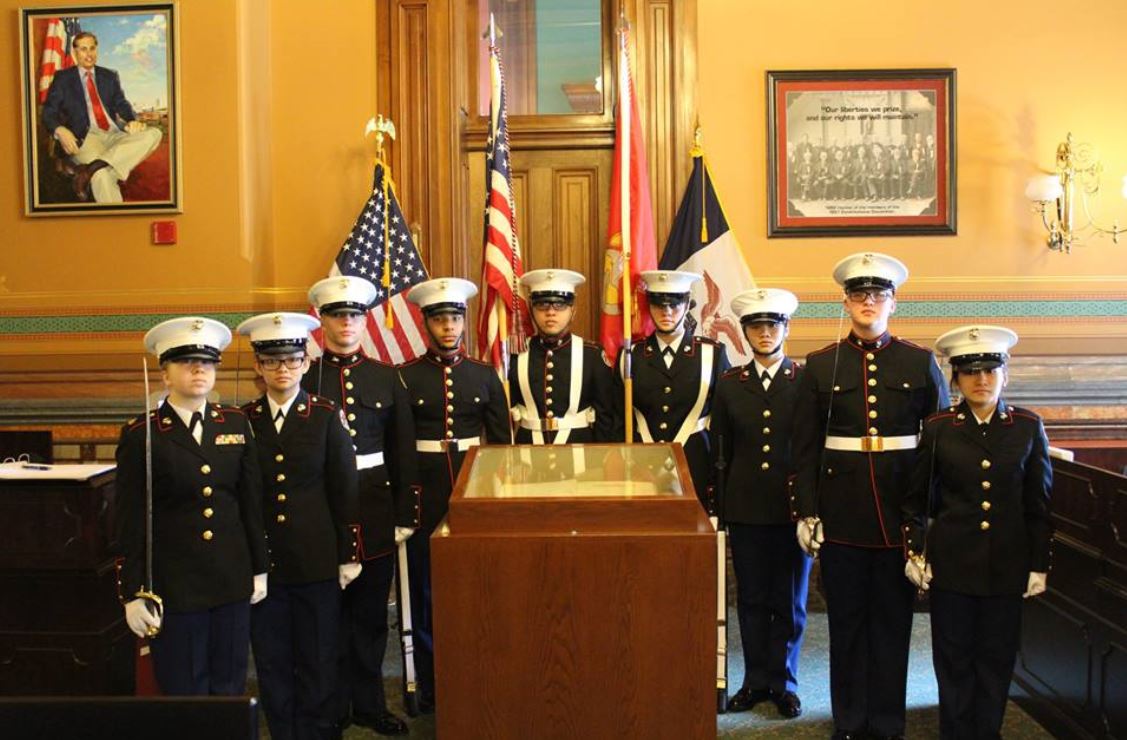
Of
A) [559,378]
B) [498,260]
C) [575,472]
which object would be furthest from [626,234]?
[575,472]

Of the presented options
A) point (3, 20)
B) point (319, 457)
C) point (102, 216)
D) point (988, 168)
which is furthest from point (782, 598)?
point (3, 20)

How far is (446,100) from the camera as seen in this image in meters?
5.58

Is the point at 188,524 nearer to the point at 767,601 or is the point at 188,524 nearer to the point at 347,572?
the point at 347,572

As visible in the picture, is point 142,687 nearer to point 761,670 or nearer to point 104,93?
point 761,670

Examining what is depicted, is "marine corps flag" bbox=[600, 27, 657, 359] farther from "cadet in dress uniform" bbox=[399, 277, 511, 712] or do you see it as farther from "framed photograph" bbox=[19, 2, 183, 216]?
"framed photograph" bbox=[19, 2, 183, 216]

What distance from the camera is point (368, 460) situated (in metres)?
3.62

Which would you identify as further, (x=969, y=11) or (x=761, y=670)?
(x=969, y=11)

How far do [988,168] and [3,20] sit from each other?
5254mm

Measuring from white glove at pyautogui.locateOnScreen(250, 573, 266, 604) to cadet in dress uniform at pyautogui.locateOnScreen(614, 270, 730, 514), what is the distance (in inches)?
60.9

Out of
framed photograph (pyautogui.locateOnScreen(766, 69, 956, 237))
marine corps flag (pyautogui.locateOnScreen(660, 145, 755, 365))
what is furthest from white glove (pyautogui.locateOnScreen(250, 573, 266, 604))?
framed photograph (pyautogui.locateOnScreen(766, 69, 956, 237))

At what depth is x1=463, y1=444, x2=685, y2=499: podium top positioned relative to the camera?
2.24 m

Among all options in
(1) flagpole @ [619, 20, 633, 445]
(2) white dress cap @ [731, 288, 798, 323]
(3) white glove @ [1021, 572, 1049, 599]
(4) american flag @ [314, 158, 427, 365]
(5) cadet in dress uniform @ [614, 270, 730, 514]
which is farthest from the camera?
(4) american flag @ [314, 158, 427, 365]

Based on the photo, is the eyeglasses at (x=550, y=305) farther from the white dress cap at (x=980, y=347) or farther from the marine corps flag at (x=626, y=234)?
the white dress cap at (x=980, y=347)

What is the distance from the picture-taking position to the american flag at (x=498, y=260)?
4.61 m
